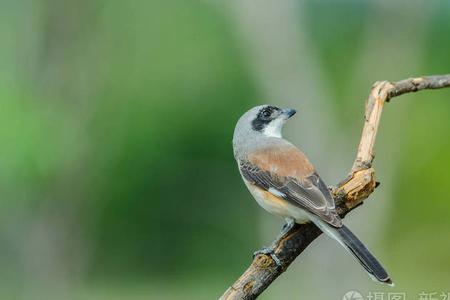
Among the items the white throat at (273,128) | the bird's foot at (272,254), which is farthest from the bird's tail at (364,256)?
the white throat at (273,128)

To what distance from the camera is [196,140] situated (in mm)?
21500

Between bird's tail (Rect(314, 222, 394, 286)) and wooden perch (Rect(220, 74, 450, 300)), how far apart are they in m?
0.11

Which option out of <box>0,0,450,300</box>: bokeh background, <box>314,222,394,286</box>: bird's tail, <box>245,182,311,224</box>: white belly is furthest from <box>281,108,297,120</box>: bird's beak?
<box>0,0,450,300</box>: bokeh background

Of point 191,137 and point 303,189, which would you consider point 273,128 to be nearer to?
point 303,189

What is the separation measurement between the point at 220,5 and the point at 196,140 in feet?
30.4

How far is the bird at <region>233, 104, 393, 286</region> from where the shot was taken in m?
4.16

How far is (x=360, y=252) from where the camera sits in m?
3.96

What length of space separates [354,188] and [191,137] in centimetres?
1772

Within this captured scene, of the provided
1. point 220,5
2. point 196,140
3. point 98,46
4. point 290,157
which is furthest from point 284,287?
point 290,157

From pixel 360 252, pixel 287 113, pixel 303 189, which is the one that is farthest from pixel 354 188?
pixel 287 113

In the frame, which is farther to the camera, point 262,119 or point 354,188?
point 262,119

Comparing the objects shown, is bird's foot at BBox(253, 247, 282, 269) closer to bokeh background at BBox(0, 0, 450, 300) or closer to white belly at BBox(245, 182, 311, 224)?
white belly at BBox(245, 182, 311, 224)

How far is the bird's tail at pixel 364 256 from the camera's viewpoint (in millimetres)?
3692

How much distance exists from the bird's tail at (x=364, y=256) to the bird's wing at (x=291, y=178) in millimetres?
64
